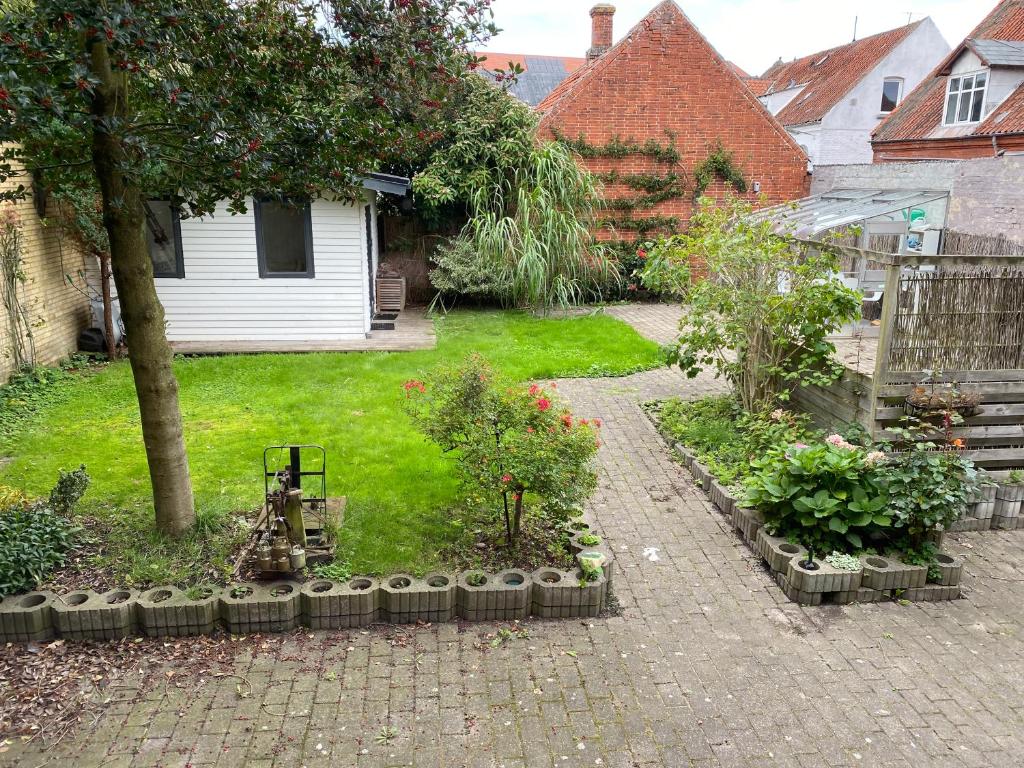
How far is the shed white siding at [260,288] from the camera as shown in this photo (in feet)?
37.4

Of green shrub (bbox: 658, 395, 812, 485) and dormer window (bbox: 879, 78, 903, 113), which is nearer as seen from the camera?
green shrub (bbox: 658, 395, 812, 485)

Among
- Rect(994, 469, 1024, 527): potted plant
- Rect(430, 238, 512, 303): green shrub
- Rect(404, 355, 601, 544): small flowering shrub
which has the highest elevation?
Rect(430, 238, 512, 303): green shrub

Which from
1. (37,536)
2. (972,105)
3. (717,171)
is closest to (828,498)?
→ (37,536)

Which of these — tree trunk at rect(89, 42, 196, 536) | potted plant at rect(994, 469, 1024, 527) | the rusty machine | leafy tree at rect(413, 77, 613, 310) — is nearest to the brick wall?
leafy tree at rect(413, 77, 613, 310)

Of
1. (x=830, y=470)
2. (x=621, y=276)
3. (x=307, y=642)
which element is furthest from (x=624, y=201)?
(x=307, y=642)

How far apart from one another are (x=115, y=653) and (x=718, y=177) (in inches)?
631

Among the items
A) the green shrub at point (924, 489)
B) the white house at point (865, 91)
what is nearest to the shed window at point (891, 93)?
the white house at point (865, 91)

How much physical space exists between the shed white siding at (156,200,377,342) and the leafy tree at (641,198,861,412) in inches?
209

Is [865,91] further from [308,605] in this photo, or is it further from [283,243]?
[308,605]

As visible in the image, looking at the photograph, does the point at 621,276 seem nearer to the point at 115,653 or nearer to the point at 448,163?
the point at 448,163

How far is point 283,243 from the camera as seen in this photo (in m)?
11.6

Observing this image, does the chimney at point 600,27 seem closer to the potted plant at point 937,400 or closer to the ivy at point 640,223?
the ivy at point 640,223

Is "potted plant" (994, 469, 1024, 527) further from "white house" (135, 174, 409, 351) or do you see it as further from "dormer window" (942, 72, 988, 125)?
A: "dormer window" (942, 72, 988, 125)

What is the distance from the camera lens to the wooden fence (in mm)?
6043
